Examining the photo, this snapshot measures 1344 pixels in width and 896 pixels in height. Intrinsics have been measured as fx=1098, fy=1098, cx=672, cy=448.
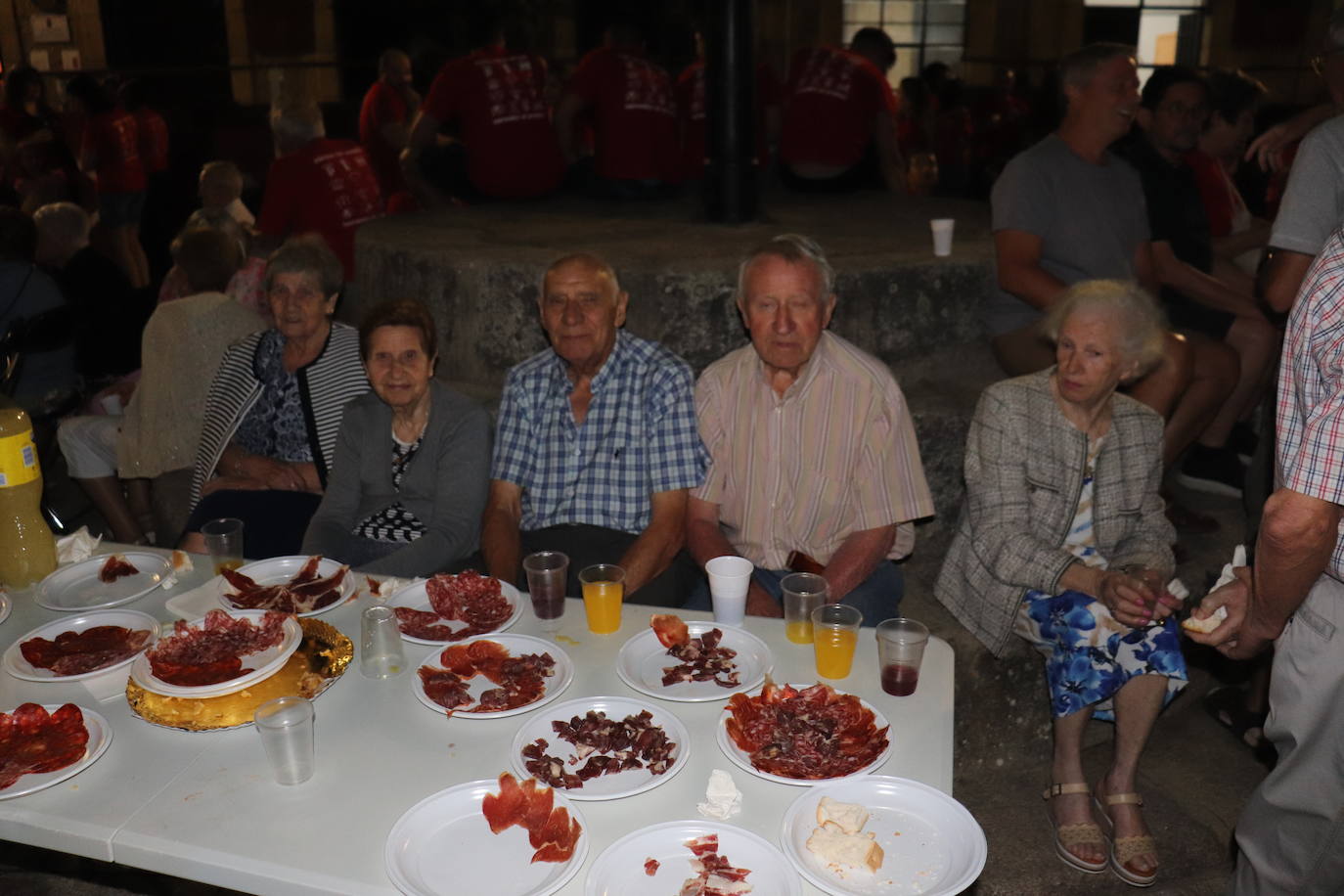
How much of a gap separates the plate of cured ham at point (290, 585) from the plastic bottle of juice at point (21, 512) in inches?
16.1

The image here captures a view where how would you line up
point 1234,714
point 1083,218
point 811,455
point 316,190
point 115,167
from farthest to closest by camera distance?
point 115,167 → point 316,190 → point 1083,218 → point 1234,714 → point 811,455

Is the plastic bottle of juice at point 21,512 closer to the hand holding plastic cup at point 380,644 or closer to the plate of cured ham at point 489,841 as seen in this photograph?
the hand holding plastic cup at point 380,644

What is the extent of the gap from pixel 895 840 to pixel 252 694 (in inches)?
44.9

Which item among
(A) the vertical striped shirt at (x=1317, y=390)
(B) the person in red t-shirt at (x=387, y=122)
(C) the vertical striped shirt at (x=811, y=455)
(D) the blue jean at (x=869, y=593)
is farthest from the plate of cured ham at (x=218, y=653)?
(B) the person in red t-shirt at (x=387, y=122)

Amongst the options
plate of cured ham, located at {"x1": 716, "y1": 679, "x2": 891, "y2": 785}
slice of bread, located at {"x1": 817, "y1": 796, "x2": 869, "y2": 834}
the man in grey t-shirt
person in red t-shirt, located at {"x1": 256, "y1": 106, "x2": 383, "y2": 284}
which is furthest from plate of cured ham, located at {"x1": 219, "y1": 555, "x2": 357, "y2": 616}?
person in red t-shirt, located at {"x1": 256, "y1": 106, "x2": 383, "y2": 284}

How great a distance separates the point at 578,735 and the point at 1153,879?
67.2 inches

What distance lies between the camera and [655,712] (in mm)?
1915

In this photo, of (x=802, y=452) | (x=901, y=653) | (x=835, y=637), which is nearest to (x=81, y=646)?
(x=835, y=637)

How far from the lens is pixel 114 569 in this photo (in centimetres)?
251

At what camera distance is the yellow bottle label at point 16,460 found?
2.36 m

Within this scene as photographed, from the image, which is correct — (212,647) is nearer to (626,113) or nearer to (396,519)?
(396,519)

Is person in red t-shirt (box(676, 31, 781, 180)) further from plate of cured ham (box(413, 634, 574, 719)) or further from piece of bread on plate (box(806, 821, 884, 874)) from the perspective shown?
piece of bread on plate (box(806, 821, 884, 874))

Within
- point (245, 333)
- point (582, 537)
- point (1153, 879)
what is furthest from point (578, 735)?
point (245, 333)

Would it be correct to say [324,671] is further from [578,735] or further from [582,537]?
[582,537]
